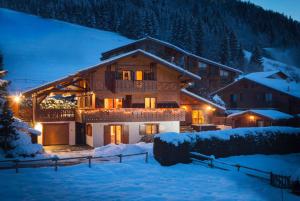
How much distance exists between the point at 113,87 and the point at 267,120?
971 inches

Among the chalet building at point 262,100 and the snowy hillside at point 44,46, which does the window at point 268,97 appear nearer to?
the chalet building at point 262,100

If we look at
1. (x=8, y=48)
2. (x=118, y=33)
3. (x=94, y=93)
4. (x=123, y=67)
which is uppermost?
(x=118, y=33)

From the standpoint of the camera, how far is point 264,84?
182ft

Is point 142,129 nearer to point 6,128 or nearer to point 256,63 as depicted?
point 6,128

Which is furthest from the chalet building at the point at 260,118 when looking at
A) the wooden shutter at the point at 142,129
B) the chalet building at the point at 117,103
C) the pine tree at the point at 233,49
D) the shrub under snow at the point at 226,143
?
the pine tree at the point at 233,49

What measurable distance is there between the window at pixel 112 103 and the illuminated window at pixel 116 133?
8.10 feet

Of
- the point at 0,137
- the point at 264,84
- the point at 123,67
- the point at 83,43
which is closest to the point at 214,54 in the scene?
the point at 83,43

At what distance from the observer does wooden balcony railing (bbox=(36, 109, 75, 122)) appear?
36.0 meters

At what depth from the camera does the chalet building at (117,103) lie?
35.0 m

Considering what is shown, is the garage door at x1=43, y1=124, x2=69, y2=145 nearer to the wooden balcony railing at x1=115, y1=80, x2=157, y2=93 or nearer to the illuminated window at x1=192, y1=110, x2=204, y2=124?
the wooden balcony railing at x1=115, y1=80, x2=157, y2=93

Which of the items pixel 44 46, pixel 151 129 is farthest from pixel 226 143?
pixel 44 46

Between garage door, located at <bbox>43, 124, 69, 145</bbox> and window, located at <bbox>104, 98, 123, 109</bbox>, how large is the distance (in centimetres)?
554

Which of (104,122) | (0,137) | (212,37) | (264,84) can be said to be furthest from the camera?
(212,37)

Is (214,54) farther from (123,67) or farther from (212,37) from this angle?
(123,67)
